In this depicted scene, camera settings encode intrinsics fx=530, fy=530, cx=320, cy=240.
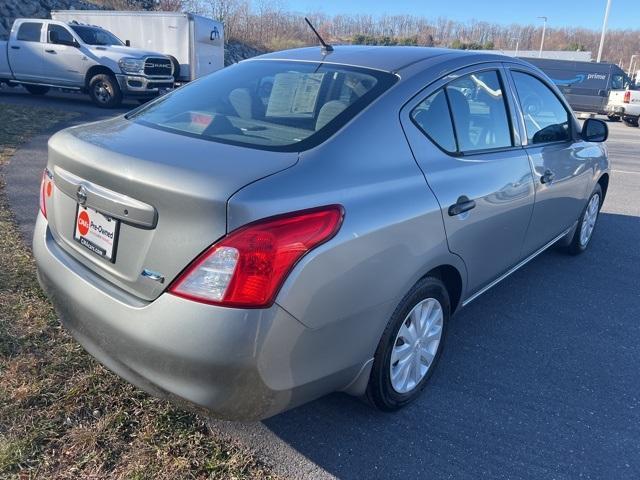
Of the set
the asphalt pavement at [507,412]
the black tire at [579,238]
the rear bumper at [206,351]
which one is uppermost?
the rear bumper at [206,351]

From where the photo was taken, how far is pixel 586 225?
5074 millimetres

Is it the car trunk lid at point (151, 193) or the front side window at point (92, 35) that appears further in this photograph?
the front side window at point (92, 35)

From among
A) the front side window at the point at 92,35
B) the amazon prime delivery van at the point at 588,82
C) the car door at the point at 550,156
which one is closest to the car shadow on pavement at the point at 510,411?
the car door at the point at 550,156

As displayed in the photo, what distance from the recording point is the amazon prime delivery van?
22.6 m

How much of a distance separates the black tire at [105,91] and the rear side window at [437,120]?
497 inches

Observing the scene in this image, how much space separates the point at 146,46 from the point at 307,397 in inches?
664

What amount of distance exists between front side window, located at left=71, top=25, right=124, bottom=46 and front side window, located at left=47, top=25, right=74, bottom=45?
0.23m

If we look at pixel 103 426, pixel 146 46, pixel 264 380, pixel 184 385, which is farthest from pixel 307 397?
pixel 146 46

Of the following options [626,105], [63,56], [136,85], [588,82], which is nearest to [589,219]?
[136,85]

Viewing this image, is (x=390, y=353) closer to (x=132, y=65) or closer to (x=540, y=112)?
(x=540, y=112)

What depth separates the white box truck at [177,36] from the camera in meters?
15.6

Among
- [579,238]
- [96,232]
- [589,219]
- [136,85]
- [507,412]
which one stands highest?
[96,232]

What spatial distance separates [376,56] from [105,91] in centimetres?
1254

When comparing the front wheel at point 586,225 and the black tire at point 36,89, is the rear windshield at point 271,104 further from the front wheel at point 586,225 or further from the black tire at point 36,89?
the black tire at point 36,89
